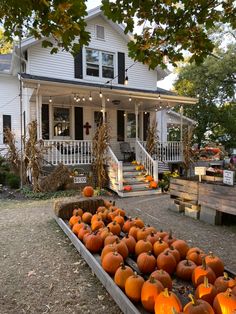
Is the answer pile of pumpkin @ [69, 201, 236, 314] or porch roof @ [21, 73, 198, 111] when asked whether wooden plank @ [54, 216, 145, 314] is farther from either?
porch roof @ [21, 73, 198, 111]

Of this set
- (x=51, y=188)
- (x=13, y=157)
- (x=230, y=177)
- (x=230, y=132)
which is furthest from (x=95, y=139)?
(x=230, y=132)

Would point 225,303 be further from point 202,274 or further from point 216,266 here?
point 216,266

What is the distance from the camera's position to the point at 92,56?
13.3m

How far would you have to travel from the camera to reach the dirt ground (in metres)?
2.82

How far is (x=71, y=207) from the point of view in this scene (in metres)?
5.28

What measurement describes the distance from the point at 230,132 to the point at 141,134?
38.1ft

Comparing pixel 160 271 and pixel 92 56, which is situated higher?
pixel 92 56

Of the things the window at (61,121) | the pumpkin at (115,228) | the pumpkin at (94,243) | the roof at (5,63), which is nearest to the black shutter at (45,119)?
the window at (61,121)

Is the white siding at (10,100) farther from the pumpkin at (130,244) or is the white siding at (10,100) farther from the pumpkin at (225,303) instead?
the pumpkin at (225,303)

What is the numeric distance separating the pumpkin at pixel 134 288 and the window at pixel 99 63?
12.0 metres

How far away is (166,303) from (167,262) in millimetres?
829

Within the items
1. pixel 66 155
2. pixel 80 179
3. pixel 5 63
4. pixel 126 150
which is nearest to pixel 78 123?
pixel 126 150

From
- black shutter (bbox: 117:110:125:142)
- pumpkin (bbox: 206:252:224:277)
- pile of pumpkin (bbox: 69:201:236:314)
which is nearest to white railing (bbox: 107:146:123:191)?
black shutter (bbox: 117:110:125:142)

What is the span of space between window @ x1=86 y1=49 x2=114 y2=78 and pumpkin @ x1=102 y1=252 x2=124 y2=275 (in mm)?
11503
